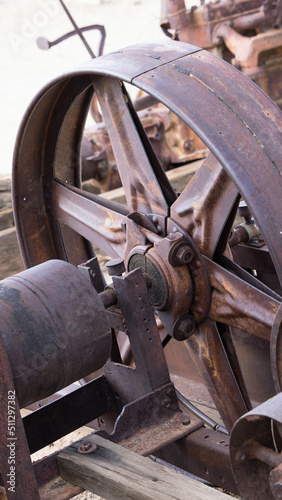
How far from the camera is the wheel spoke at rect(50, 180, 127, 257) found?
2.74 m

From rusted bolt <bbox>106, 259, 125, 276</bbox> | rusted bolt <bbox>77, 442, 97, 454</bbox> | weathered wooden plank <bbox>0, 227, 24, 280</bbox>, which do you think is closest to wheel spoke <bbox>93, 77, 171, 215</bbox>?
rusted bolt <bbox>106, 259, 125, 276</bbox>

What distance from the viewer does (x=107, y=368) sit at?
98.3 inches

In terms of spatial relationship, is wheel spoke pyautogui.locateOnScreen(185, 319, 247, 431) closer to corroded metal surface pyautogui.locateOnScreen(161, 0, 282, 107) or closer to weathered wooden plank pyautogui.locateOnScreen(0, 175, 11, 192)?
weathered wooden plank pyautogui.locateOnScreen(0, 175, 11, 192)

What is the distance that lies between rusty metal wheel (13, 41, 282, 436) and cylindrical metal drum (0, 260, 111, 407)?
0.29 metres

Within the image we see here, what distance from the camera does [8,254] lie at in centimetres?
482

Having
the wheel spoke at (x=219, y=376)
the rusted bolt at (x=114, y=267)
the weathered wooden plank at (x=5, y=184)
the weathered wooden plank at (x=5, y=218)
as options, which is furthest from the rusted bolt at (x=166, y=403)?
the weathered wooden plank at (x=5, y=184)

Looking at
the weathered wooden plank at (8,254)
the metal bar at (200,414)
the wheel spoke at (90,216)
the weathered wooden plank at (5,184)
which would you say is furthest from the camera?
the weathered wooden plank at (5,184)

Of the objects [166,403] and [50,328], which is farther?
[166,403]

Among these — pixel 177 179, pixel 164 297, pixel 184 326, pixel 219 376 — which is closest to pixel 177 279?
pixel 164 297

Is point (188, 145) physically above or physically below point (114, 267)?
below

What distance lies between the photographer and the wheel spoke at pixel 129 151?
253 centimetres

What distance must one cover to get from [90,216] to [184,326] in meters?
0.70

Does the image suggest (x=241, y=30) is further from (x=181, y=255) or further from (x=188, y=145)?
(x=181, y=255)

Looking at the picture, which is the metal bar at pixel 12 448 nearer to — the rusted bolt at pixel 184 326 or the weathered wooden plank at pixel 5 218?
the rusted bolt at pixel 184 326
